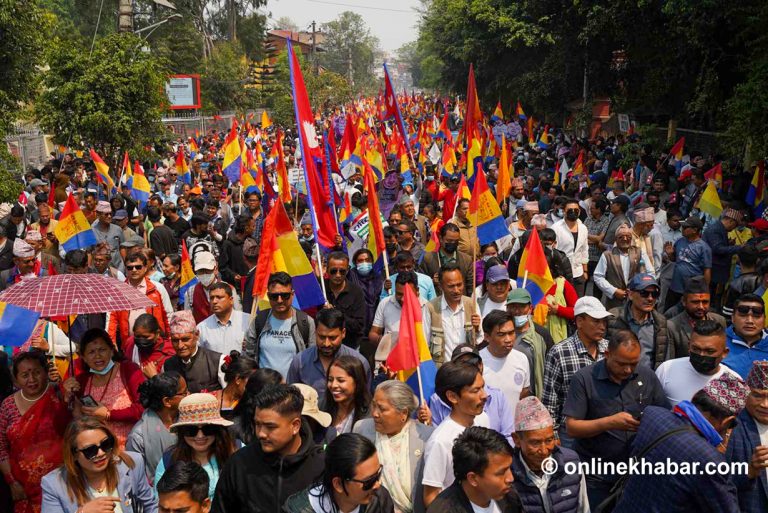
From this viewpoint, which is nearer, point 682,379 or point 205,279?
point 682,379

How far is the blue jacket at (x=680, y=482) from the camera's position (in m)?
3.30

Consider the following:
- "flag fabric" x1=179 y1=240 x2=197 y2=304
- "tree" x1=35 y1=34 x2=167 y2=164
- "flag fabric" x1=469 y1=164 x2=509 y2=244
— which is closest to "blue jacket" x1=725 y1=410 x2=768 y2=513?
"flag fabric" x1=469 y1=164 x2=509 y2=244

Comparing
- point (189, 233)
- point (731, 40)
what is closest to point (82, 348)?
point (189, 233)

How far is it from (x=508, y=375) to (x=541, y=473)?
149 cm

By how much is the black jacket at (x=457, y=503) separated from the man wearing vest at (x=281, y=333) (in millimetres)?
2482

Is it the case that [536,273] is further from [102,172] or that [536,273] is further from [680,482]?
[102,172]

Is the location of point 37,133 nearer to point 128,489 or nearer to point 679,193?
point 679,193

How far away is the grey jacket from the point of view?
12.8 ft

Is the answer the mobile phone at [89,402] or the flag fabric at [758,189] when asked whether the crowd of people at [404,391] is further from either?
the flag fabric at [758,189]

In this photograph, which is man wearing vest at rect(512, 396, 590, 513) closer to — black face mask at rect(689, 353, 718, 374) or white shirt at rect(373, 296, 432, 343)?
black face mask at rect(689, 353, 718, 374)

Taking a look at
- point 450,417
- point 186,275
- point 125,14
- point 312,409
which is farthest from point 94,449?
point 125,14

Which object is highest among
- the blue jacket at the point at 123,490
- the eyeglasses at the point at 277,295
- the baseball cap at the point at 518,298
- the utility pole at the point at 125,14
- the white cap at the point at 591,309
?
the utility pole at the point at 125,14

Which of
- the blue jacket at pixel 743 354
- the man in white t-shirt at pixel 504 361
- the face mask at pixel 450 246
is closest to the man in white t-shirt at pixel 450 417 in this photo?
the man in white t-shirt at pixel 504 361

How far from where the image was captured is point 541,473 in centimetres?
376
